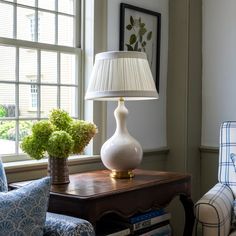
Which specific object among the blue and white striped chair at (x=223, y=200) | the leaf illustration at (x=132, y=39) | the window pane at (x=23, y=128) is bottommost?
the blue and white striped chair at (x=223, y=200)

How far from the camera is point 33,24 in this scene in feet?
8.17

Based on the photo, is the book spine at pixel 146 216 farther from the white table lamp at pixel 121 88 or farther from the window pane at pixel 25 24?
the window pane at pixel 25 24

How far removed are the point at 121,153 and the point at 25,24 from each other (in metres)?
0.95

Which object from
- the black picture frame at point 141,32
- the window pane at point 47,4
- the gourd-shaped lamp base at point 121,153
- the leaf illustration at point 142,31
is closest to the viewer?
the gourd-shaped lamp base at point 121,153

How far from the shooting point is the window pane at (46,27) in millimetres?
2528

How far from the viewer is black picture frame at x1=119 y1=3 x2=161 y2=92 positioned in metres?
2.84

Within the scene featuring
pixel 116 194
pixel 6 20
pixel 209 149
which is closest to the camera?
pixel 116 194

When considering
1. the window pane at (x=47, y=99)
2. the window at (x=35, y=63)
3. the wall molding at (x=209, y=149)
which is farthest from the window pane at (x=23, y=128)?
the wall molding at (x=209, y=149)

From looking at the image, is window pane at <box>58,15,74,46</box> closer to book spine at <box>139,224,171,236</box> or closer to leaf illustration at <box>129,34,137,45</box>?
leaf illustration at <box>129,34,137,45</box>

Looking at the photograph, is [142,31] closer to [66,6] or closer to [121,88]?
[66,6]

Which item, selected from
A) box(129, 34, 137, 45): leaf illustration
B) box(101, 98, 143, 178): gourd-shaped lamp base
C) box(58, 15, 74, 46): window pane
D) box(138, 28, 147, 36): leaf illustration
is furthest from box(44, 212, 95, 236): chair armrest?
box(138, 28, 147, 36): leaf illustration

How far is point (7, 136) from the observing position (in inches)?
93.4

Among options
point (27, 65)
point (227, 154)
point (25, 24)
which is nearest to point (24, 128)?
point (27, 65)

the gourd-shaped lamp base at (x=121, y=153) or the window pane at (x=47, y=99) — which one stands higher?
the window pane at (x=47, y=99)
